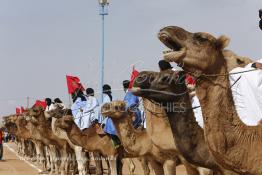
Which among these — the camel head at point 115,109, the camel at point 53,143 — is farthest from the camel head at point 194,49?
the camel at point 53,143

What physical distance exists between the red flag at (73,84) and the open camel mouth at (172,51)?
1153 centimetres

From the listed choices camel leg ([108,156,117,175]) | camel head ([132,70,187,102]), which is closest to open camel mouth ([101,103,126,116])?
camel leg ([108,156,117,175])

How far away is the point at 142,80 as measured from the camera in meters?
8.20

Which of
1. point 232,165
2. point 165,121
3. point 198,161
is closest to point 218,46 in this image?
point 232,165

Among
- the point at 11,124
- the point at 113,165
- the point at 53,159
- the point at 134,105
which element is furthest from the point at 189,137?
the point at 11,124

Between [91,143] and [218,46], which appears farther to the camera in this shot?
[91,143]

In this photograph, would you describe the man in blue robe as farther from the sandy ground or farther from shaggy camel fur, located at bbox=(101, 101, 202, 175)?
Result: the sandy ground

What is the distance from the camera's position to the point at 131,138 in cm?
1173

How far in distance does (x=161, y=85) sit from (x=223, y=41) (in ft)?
7.63

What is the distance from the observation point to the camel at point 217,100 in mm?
5535

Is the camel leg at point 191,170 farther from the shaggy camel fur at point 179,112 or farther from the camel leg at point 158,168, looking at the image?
the shaggy camel fur at point 179,112

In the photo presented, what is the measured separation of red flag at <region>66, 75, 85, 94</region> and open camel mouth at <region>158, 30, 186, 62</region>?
11.5 meters

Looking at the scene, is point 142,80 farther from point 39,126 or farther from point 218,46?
point 39,126

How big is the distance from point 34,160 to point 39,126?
24.9 feet
